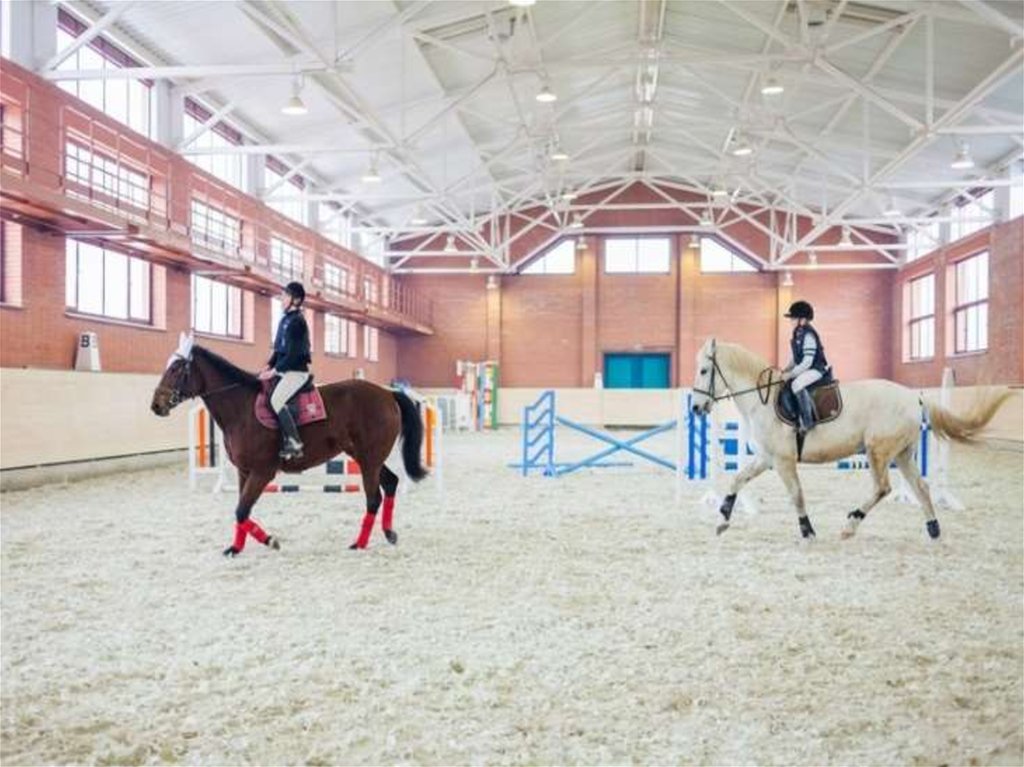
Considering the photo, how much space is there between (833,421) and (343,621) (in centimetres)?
439

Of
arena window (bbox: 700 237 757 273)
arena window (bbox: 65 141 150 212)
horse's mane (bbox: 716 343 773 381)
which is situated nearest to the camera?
horse's mane (bbox: 716 343 773 381)

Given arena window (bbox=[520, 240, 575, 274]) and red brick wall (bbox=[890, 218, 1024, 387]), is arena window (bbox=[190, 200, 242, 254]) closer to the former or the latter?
arena window (bbox=[520, 240, 575, 274])

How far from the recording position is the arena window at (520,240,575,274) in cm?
2772

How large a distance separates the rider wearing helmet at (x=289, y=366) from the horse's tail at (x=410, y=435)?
924 mm

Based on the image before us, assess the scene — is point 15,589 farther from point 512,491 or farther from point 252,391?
point 512,491

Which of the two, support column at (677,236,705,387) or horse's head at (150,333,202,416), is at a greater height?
support column at (677,236,705,387)

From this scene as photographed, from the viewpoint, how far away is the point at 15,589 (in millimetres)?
4918

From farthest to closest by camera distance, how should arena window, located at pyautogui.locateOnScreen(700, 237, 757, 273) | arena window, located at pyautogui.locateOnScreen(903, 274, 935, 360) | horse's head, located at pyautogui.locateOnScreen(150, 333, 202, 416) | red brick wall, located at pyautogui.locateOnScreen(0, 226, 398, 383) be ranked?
arena window, located at pyautogui.locateOnScreen(700, 237, 757, 273), arena window, located at pyautogui.locateOnScreen(903, 274, 935, 360), red brick wall, located at pyautogui.locateOnScreen(0, 226, 398, 383), horse's head, located at pyautogui.locateOnScreen(150, 333, 202, 416)

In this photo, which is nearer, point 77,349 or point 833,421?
point 833,421

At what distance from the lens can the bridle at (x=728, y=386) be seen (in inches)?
261

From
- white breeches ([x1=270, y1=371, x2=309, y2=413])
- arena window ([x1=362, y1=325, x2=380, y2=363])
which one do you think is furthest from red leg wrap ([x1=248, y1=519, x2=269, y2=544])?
arena window ([x1=362, y1=325, x2=380, y2=363])

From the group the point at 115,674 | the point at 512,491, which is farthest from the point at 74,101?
the point at 115,674

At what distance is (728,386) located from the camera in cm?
684

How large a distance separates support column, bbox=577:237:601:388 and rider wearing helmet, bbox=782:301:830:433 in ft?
68.1
